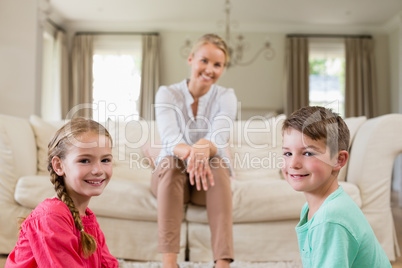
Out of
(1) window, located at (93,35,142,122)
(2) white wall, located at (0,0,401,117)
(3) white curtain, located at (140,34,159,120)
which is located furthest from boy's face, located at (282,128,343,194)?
(1) window, located at (93,35,142,122)

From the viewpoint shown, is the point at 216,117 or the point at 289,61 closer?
the point at 216,117

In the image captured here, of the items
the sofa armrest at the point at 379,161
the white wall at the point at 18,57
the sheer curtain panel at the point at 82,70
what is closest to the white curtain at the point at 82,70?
the sheer curtain panel at the point at 82,70

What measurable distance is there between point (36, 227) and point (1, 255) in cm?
120

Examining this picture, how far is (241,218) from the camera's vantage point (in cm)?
191

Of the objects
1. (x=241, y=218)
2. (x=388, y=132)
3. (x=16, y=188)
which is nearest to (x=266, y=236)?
(x=241, y=218)

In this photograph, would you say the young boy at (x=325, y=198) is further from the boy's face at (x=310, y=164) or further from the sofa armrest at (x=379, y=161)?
the sofa armrest at (x=379, y=161)

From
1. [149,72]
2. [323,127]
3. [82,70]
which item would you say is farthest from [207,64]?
[82,70]

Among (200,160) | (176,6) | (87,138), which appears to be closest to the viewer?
(87,138)

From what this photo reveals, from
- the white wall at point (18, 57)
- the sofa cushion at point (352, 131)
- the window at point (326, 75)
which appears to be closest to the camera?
the sofa cushion at point (352, 131)

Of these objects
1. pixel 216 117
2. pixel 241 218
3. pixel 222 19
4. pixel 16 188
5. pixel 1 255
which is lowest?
pixel 1 255

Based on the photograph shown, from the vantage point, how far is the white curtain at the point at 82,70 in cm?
647

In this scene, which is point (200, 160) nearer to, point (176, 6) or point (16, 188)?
point (16, 188)

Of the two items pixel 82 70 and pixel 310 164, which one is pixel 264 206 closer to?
pixel 310 164

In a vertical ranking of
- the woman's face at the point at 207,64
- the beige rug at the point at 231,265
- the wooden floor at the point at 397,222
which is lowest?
the wooden floor at the point at 397,222
